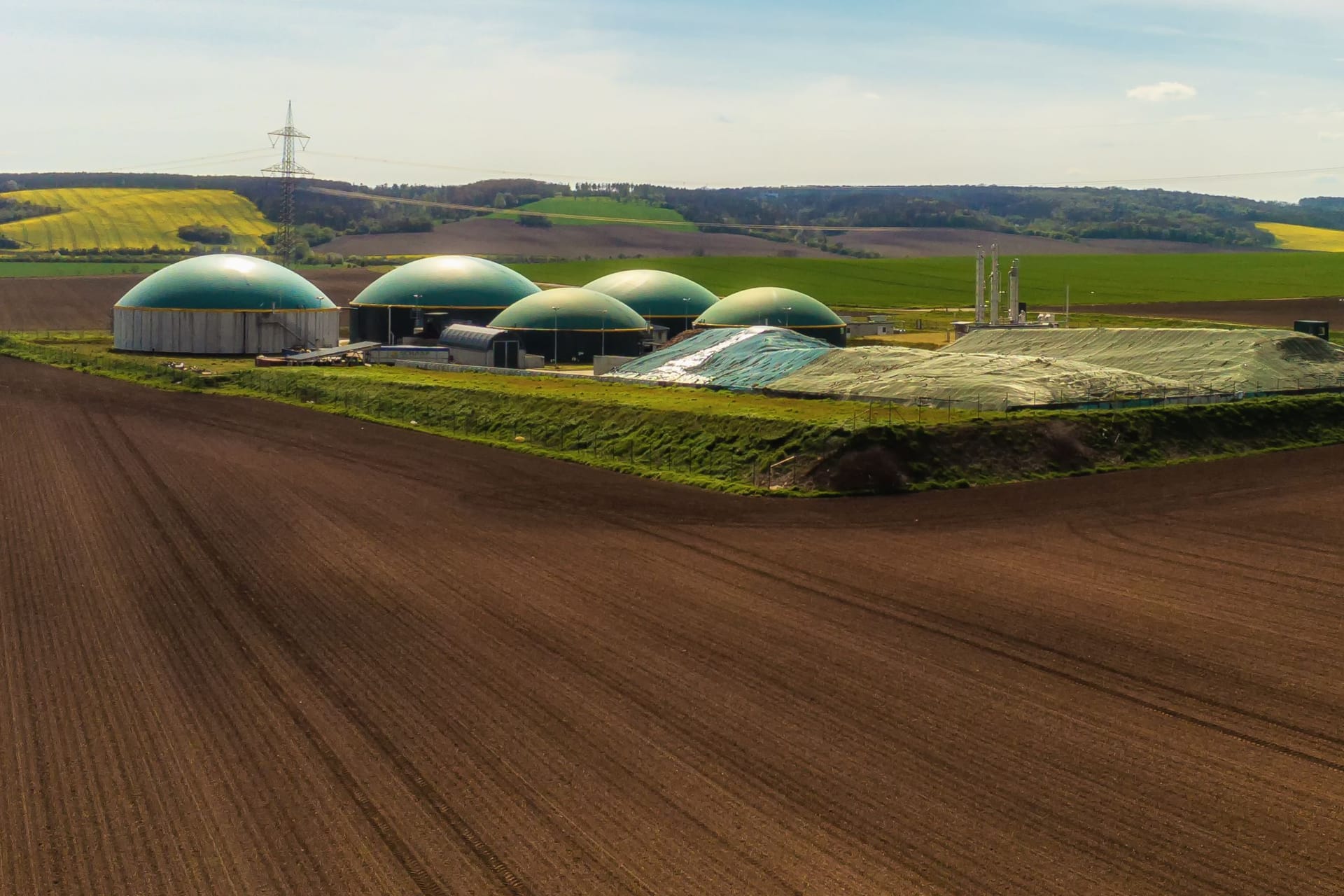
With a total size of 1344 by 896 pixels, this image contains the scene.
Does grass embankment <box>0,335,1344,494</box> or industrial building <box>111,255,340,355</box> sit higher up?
industrial building <box>111,255,340,355</box>

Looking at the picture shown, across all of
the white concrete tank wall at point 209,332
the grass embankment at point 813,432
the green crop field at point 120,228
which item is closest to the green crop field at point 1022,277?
the green crop field at point 120,228

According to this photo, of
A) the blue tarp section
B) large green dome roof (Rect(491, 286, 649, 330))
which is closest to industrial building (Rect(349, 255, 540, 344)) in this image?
large green dome roof (Rect(491, 286, 649, 330))

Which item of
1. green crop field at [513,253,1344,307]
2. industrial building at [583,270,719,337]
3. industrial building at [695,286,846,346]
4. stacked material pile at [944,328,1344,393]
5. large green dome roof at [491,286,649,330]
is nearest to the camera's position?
stacked material pile at [944,328,1344,393]

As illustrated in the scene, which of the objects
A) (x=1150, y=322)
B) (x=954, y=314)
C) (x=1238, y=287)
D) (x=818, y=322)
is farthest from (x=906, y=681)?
(x=1238, y=287)

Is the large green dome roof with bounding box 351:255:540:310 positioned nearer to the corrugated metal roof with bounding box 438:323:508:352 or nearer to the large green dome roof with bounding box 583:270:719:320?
A: the large green dome roof with bounding box 583:270:719:320

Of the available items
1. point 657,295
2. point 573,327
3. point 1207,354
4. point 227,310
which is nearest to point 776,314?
point 657,295

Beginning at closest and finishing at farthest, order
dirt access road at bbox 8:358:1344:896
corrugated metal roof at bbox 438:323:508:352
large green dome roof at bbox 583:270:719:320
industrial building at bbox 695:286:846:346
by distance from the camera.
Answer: dirt access road at bbox 8:358:1344:896, corrugated metal roof at bbox 438:323:508:352, industrial building at bbox 695:286:846:346, large green dome roof at bbox 583:270:719:320

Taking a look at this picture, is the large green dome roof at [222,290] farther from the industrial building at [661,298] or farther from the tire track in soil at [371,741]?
the tire track in soil at [371,741]
